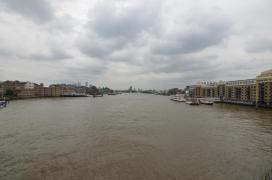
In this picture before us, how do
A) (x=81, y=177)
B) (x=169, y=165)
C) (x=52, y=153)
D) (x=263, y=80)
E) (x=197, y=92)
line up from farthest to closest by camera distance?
(x=197, y=92) → (x=263, y=80) → (x=52, y=153) → (x=169, y=165) → (x=81, y=177)

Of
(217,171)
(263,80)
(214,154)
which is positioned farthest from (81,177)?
(263,80)

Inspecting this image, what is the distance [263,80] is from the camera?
1708 inches

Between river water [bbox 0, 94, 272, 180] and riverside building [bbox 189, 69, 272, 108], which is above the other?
riverside building [bbox 189, 69, 272, 108]

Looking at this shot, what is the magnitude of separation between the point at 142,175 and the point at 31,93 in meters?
93.2

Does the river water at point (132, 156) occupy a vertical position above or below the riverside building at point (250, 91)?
below

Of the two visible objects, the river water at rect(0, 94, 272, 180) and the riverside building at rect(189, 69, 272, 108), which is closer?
the river water at rect(0, 94, 272, 180)

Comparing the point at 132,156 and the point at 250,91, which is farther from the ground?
the point at 250,91

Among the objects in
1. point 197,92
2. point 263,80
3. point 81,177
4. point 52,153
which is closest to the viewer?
point 81,177

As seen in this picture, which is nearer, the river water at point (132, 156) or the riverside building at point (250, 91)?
the river water at point (132, 156)

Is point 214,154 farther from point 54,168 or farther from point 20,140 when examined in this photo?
point 20,140

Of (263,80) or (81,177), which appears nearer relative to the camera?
(81,177)

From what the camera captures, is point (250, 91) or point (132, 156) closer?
point (132, 156)

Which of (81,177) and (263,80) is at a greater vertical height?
(263,80)

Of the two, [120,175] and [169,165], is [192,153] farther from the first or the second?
[120,175]
